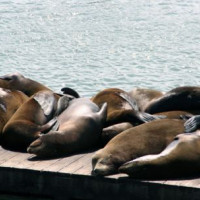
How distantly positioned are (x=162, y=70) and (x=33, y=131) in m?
9.10

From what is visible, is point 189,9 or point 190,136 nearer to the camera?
point 190,136

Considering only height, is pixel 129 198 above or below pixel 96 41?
above

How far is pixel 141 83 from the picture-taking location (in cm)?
1516

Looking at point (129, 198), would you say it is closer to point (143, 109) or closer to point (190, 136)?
point (190, 136)

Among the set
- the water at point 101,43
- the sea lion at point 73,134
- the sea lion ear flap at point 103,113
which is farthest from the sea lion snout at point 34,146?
the water at point 101,43

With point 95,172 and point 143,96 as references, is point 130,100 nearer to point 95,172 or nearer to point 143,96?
point 143,96

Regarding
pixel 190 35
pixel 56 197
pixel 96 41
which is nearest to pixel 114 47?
pixel 96 41

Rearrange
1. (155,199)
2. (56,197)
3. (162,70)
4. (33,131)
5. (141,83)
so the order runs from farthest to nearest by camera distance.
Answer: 1. (162,70)
2. (141,83)
3. (33,131)
4. (56,197)
5. (155,199)

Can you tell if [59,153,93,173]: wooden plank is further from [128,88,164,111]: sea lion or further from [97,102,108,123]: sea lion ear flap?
[128,88,164,111]: sea lion

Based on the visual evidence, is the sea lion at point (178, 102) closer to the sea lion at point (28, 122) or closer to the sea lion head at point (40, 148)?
the sea lion at point (28, 122)

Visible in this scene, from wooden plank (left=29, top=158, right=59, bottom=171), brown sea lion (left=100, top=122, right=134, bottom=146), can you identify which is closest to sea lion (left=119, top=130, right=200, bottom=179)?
wooden plank (left=29, top=158, right=59, bottom=171)

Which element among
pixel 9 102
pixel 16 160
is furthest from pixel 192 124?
pixel 9 102

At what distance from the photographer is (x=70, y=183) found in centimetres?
664

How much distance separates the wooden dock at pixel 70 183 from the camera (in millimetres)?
6270
